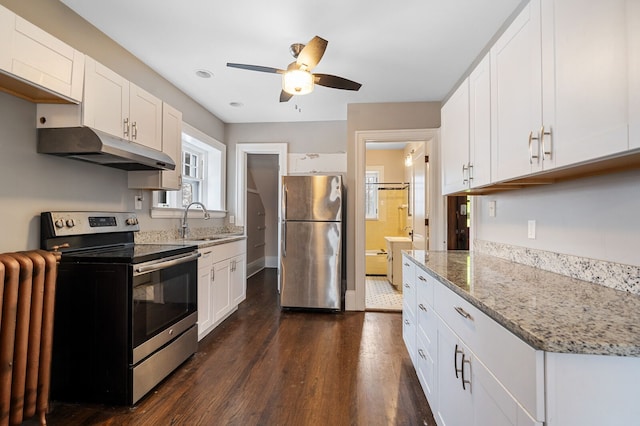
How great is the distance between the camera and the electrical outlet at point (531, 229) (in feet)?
5.49

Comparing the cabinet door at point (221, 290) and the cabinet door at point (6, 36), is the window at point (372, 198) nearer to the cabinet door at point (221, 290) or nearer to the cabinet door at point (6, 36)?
the cabinet door at point (221, 290)

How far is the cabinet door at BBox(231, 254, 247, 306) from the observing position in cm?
334

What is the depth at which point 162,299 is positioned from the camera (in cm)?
202

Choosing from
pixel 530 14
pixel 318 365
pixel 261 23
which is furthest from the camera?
pixel 318 365

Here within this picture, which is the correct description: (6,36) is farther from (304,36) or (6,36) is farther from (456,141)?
(456,141)

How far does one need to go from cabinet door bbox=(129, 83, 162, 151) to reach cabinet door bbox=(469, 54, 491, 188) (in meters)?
2.47

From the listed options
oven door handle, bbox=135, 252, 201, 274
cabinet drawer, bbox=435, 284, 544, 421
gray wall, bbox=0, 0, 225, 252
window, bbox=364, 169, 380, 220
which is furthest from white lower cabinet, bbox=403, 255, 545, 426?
window, bbox=364, 169, 380, 220

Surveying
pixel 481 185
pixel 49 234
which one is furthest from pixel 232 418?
pixel 481 185

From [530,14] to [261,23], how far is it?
1.70 meters

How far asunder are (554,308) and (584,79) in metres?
0.77

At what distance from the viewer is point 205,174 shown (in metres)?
4.13

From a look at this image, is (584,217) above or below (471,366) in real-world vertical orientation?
above

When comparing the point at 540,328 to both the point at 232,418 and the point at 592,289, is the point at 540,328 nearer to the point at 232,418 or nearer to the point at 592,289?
the point at 592,289

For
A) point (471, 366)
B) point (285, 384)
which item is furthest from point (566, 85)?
point (285, 384)
